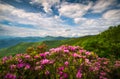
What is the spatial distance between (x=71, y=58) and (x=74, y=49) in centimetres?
150

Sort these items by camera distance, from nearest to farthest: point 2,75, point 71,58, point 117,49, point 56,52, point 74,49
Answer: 1. point 2,75
2. point 71,58
3. point 56,52
4. point 74,49
5. point 117,49

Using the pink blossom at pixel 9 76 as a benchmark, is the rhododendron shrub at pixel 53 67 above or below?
above

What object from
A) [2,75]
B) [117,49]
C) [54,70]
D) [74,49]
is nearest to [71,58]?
[54,70]

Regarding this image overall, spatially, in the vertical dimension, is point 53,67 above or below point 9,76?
above

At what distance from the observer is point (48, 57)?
24.1ft

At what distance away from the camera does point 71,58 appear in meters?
6.92

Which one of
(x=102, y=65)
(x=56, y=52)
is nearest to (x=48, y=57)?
(x=56, y=52)

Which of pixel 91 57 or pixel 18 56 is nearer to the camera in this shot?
pixel 18 56

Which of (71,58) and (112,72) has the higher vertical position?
(71,58)

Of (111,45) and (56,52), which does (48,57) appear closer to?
(56,52)

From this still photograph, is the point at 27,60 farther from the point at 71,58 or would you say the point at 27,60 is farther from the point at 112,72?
the point at 112,72

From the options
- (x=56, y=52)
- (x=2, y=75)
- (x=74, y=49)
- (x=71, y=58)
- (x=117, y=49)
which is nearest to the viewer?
(x=2, y=75)

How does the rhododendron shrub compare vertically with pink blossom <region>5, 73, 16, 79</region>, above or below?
above

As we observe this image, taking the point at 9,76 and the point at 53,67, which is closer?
the point at 9,76
